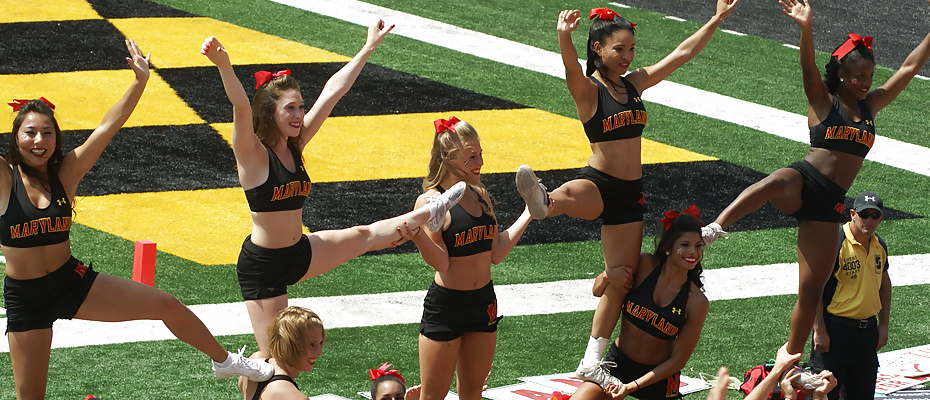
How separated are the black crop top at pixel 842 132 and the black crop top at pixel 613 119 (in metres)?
1.24

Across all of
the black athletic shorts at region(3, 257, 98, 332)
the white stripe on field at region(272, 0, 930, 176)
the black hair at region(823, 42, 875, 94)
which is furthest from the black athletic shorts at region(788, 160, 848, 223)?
the white stripe on field at region(272, 0, 930, 176)

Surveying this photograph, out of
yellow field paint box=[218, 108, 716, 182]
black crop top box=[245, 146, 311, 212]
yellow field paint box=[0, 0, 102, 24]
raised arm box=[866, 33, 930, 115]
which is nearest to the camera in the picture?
black crop top box=[245, 146, 311, 212]

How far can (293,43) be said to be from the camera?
16.1 meters

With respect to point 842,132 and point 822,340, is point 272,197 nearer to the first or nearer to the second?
point 842,132

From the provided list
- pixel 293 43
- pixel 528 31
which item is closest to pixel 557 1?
pixel 528 31

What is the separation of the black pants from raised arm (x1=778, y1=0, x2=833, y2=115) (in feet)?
4.60

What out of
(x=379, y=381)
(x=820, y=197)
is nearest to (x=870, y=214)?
(x=820, y=197)

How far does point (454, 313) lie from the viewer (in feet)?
21.0

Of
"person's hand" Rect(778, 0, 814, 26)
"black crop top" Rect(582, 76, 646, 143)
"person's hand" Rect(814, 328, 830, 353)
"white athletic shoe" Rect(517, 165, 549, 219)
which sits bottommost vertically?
"person's hand" Rect(814, 328, 830, 353)

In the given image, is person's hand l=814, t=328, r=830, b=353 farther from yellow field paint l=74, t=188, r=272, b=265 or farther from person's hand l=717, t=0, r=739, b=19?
yellow field paint l=74, t=188, r=272, b=265

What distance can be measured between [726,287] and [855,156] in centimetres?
262

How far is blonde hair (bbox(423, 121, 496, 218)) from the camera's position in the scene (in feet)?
20.8

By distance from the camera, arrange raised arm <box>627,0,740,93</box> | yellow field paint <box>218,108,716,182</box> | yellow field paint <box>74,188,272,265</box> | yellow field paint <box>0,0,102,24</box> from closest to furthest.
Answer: raised arm <box>627,0,740,93</box>, yellow field paint <box>74,188,272,265</box>, yellow field paint <box>218,108,716,182</box>, yellow field paint <box>0,0,102,24</box>

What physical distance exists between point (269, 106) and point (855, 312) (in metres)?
4.05
